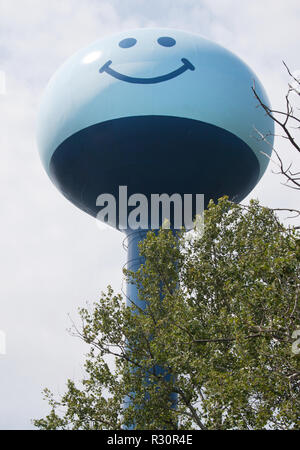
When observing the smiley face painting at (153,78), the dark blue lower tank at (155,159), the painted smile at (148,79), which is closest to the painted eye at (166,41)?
the smiley face painting at (153,78)

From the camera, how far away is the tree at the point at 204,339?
7.52 metres

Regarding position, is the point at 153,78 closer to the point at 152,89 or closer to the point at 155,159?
the point at 152,89

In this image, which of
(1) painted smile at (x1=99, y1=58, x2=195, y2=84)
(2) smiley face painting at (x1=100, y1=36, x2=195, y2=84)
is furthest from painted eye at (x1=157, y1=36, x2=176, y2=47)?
(1) painted smile at (x1=99, y1=58, x2=195, y2=84)

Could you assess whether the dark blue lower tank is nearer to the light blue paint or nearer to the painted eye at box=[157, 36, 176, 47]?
the light blue paint

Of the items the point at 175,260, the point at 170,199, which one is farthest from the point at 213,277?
the point at 170,199

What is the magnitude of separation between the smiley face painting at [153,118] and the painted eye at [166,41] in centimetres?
3

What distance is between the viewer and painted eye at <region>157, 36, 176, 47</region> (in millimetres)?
14061

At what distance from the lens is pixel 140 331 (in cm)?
1079

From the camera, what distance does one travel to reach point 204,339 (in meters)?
9.70

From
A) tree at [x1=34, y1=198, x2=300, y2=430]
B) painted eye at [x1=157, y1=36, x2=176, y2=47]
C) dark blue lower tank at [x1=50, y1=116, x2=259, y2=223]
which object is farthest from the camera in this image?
painted eye at [x1=157, y1=36, x2=176, y2=47]

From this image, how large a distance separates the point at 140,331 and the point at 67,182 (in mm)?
6206

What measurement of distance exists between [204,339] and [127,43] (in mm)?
8418

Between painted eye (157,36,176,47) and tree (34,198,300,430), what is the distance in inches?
196
